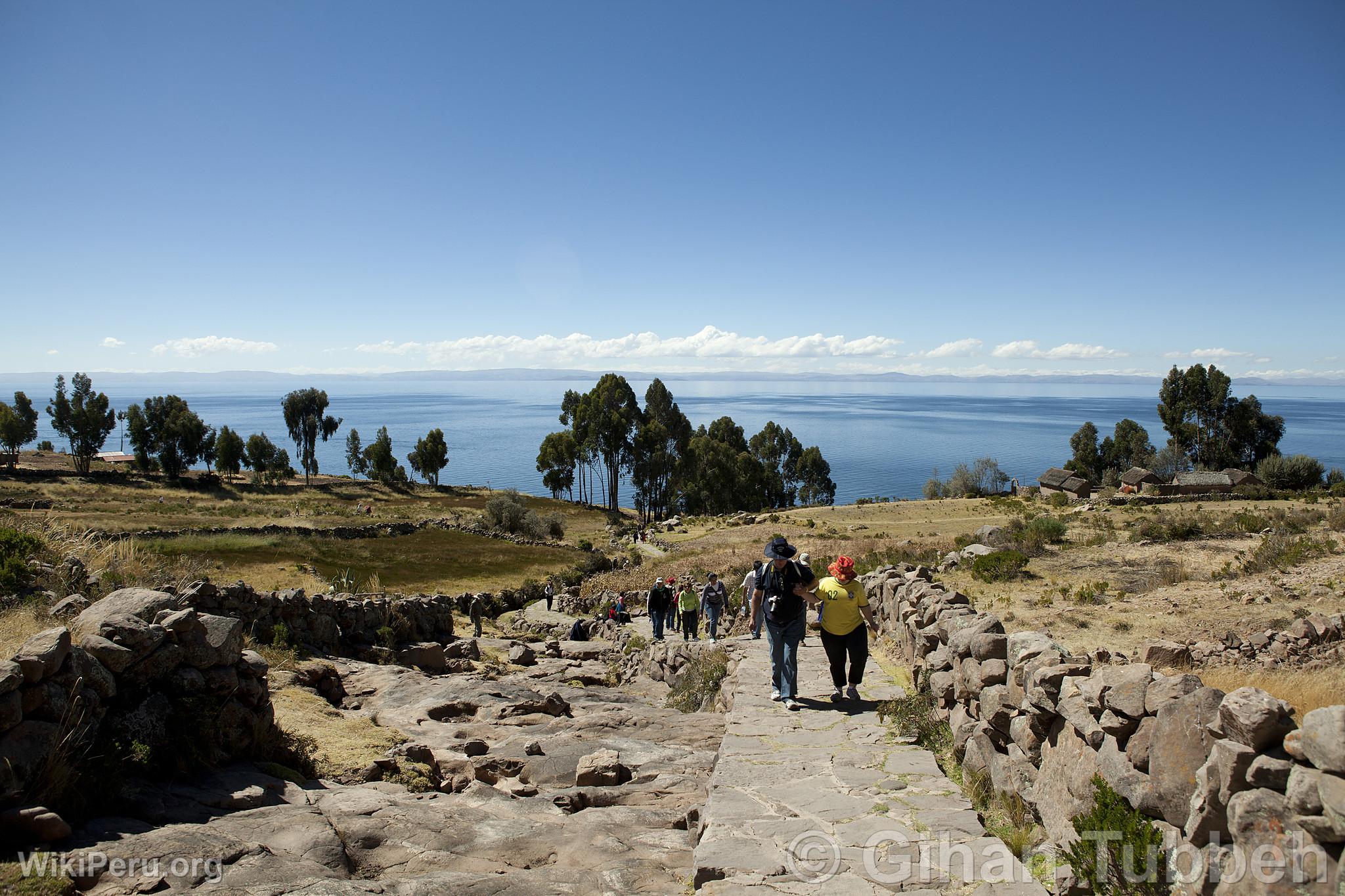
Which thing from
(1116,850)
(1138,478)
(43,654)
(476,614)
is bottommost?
(476,614)

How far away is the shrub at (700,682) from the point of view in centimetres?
1259

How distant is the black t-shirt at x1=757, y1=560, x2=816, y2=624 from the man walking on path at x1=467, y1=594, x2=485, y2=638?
15304 mm

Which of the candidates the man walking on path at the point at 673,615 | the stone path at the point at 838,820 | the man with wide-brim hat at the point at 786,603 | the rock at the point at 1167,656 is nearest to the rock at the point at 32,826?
the stone path at the point at 838,820

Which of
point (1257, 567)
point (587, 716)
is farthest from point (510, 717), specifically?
point (1257, 567)

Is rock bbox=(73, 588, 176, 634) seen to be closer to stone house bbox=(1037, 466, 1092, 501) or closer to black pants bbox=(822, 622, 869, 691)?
black pants bbox=(822, 622, 869, 691)

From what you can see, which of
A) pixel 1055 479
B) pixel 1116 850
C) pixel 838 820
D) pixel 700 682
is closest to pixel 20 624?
pixel 838 820

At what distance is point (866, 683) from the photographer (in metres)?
10.0

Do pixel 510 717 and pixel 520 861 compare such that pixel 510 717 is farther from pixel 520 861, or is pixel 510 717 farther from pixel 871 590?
pixel 871 590

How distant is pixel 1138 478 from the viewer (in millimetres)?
52312

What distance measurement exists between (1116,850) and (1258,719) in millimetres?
1441

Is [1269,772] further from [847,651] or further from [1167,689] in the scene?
[847,651]

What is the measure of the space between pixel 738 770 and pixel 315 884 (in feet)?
12.7

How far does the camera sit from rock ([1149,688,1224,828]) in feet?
13.0

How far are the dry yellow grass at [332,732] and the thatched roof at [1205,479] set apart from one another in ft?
165
